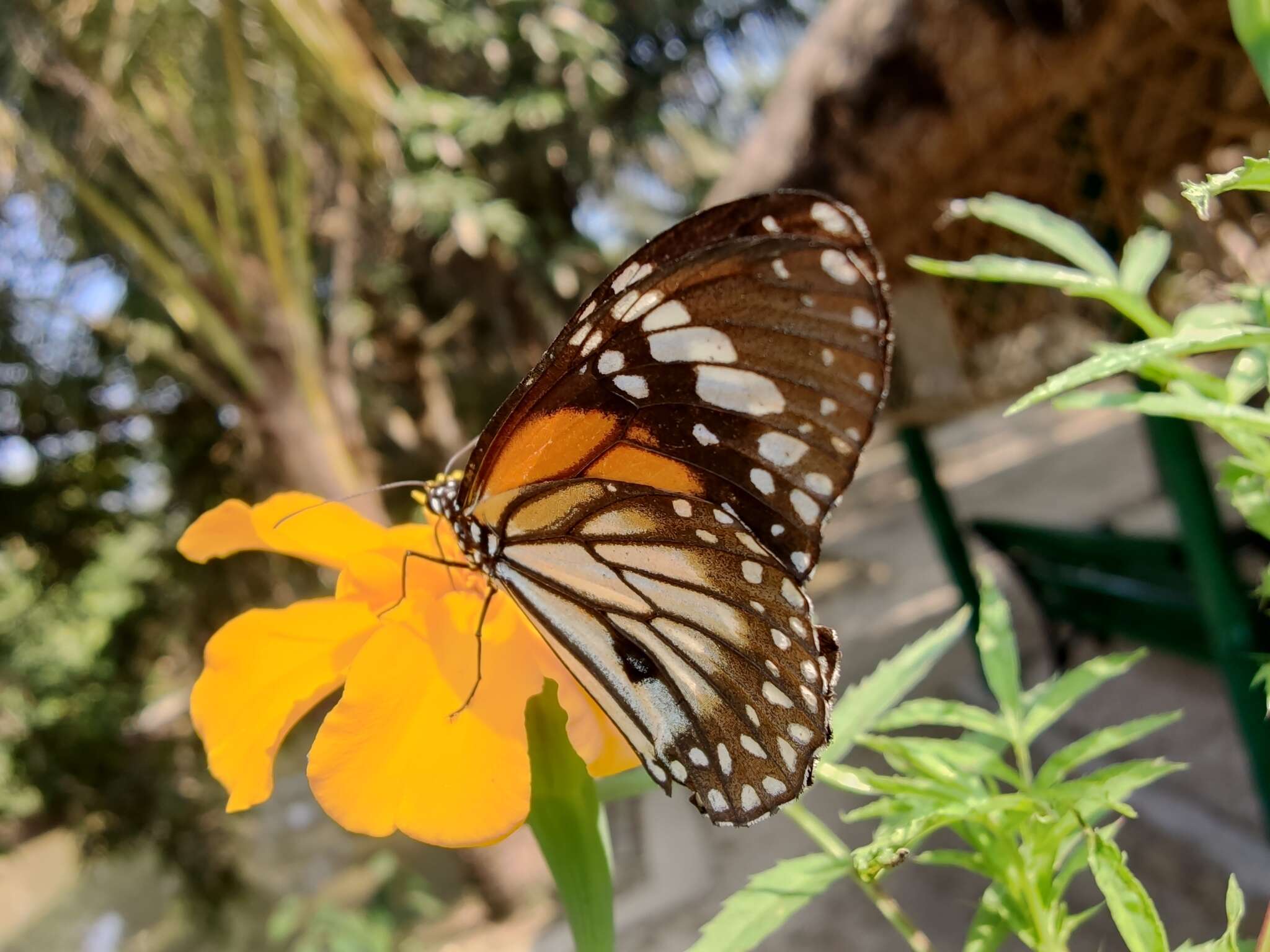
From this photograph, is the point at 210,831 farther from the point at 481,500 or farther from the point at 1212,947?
the point at 1212,947

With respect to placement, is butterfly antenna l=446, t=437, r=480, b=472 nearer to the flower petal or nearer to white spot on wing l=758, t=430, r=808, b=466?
the flower petal

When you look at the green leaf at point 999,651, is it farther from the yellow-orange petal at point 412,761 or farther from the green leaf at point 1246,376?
the yellow-orange petal at point 412,761

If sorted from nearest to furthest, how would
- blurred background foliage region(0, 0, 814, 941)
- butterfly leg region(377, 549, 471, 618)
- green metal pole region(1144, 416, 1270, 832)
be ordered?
1. butterfly leg region(377, 549, 471, 618)
2. green metal pole region(1144, 416, 1270, 832)
3. blurred background foliage region(0, 0, 814, 941)

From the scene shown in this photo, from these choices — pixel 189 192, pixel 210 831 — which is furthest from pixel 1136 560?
pixel 210 831

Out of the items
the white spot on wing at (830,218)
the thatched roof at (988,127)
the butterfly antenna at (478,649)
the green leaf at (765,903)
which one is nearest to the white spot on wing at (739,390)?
the white spot on wing at (830,218)

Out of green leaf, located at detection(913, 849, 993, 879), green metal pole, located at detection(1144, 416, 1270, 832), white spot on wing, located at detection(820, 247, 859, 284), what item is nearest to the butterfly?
white spot on wing, located at detection(820, 247, 859, 284)

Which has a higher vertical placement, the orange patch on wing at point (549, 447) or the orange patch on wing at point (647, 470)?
the orange patch on wing at point (549, 447)

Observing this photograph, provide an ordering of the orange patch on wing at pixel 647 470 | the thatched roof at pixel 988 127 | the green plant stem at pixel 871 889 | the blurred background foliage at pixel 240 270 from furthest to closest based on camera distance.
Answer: the blurred background foliage at pixel 240 270
the thatched roof at pixel 988 127
the orange patch on wing at pixel 647 470
the green plant stem at pixel 871 889
